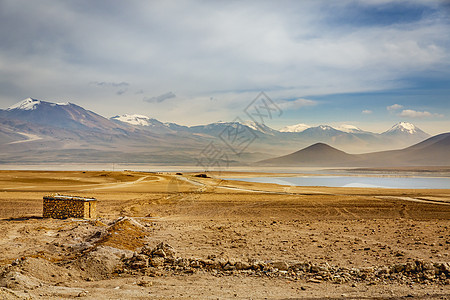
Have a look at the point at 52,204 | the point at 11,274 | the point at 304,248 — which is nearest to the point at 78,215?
the point at 52,204

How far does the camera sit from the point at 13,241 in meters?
12.4

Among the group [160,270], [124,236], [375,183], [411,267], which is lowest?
[375,183]

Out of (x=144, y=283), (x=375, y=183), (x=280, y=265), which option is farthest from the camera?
(x=375, y=183)

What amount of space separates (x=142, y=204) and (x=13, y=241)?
469 inches

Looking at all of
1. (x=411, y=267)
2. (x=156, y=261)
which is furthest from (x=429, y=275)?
(x=156, y=261)

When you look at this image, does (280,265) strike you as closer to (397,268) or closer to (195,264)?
(195,264)

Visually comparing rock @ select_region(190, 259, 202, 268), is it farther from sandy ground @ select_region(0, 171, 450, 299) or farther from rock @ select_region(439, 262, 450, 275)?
rock @ select_region(439, 262, 450, 275)

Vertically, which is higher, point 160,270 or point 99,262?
point 99,262

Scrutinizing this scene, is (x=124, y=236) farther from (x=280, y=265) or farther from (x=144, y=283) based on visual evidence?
(x=280, y=265)

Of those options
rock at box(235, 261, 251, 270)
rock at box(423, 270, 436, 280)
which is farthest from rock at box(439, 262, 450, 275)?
rock at box(235, 261, 251, 270)

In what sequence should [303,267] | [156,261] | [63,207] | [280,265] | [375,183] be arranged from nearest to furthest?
[303,267] → [280,265] → [156,261] → [63,207] → [375,183]

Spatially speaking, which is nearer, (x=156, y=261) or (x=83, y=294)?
(x=83, y=294)

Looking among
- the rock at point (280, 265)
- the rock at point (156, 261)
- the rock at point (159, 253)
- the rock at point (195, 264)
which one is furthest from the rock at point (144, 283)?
the rock at point (280, 265)

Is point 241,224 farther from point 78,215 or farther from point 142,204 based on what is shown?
point 142,204
